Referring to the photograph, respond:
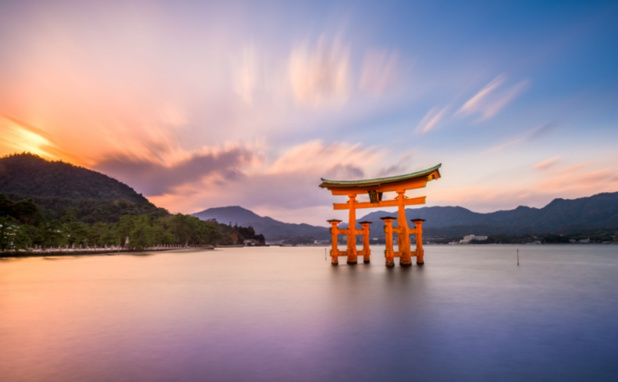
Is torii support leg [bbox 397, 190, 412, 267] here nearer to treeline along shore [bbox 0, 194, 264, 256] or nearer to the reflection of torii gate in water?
the reflection of torii gate in water

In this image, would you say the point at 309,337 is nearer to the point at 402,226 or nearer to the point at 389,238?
the point at 402,226

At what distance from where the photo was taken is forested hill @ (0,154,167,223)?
135 m

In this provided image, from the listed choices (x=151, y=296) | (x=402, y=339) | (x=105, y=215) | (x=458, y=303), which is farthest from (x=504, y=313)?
(x=105, y=215)

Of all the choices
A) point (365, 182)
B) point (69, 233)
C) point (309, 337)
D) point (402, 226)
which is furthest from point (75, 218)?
point (309, 337)

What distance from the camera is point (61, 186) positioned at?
17288 centimetres

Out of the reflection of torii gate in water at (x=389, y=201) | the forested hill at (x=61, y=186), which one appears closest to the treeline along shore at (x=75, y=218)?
the forested hill at (x=61, y=186)

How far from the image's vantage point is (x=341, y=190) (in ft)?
101

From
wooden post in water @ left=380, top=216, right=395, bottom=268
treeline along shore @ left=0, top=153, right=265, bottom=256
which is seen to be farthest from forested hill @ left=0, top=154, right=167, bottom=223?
wooden post in water @ left=380, top=216, right=395, bottom=268

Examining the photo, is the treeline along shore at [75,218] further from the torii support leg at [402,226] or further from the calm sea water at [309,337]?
the torii support leg at [402,226]

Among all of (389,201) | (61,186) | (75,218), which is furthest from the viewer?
(61,186)

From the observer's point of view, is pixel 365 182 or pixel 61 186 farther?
pixel 61 186

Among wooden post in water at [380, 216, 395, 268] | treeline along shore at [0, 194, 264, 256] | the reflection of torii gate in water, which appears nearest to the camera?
the reflection of torii gate in water

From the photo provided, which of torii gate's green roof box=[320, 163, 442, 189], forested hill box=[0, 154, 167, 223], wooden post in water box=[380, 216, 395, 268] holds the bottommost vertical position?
wooden post in water box=[380, 216, 395, 268]

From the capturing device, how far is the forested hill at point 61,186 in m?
135
